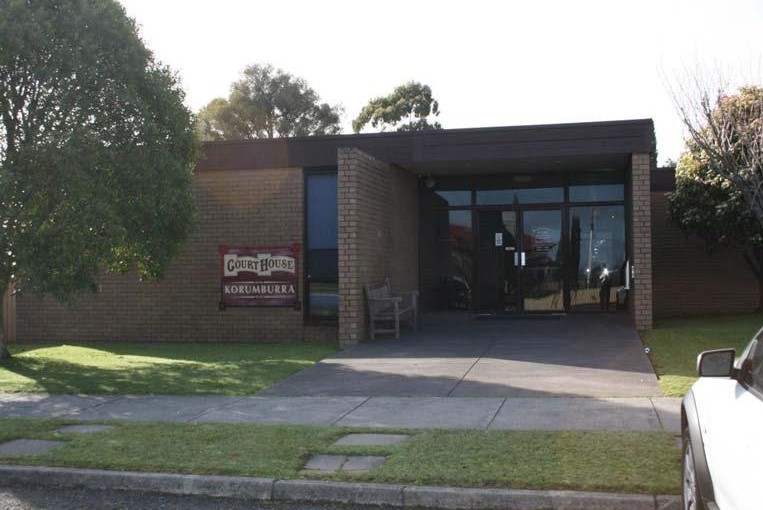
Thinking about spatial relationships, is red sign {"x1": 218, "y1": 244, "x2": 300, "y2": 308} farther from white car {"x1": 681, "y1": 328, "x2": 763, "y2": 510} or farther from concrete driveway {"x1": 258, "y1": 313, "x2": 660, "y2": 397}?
white car {"x1": 681, "y1": 328, "x2": 763, "y2": 510}

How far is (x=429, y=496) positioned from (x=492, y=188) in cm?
1259

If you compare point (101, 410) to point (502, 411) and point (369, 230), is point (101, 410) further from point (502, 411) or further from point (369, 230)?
point (369, 230)

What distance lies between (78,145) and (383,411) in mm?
5919

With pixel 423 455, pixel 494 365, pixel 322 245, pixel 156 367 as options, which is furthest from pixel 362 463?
pixel 322 245

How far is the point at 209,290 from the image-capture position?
50.9 ft

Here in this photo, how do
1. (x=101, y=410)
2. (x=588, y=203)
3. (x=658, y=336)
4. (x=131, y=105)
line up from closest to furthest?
(x=101, y=410)
(x=131, y=105)
(x=658, y=336)
(x=588, y=203)

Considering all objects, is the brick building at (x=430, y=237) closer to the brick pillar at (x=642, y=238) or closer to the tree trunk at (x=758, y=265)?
the brick pillar at (x=642, y=238)

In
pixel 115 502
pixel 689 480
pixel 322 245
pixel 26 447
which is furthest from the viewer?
pixel 322 245

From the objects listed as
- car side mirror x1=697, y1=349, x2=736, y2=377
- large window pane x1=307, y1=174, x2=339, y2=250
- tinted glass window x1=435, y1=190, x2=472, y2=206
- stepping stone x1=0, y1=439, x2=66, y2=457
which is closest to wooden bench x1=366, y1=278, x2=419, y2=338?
large window pane x1=307, y1=174, x2=339, y2=250

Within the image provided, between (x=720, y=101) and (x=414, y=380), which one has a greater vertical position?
(x=720, y=101)

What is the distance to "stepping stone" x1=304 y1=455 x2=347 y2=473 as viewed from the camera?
6230 mm

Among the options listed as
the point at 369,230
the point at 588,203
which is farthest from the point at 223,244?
the point at 588,203

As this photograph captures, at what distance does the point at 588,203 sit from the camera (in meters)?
17.1

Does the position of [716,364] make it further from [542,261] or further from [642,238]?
[542,261]
